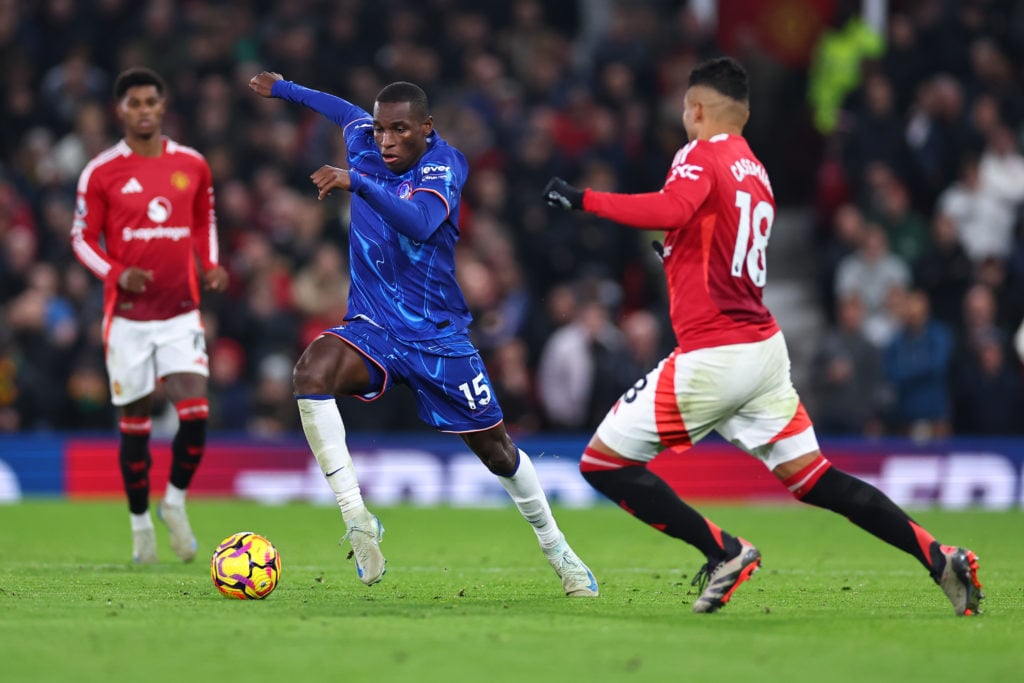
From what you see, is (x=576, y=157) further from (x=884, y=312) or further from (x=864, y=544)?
(x=864, y=544)

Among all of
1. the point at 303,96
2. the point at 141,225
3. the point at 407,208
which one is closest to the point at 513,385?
the point at 141,225

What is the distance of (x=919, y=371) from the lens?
17.3 metres

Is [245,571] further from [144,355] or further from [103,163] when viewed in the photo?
[103,163]

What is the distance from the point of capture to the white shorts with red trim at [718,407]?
782cm

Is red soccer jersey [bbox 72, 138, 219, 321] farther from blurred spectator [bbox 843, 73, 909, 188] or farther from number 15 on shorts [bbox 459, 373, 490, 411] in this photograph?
blurred spectator [bbox 843, 73, 909, 188]

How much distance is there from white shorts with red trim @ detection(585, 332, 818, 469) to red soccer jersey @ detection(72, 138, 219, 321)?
4.12 metres

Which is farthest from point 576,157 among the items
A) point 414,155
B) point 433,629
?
point 433,629

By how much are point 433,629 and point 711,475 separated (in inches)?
394

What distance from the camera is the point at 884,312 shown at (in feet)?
59.6

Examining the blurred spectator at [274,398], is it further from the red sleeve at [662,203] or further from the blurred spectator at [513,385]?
the red sleeve at [662,203]

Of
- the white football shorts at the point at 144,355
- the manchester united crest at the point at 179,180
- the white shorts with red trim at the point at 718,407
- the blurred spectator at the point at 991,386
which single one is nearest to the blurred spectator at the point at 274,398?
the white football shorts at the point at 144,355

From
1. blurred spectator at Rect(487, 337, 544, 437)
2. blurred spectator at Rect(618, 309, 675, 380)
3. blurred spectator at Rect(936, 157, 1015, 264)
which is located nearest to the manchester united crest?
blurred spectator at Rect(487, 337, 544, 437)

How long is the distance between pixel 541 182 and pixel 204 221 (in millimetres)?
8171

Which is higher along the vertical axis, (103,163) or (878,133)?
(103,163)
